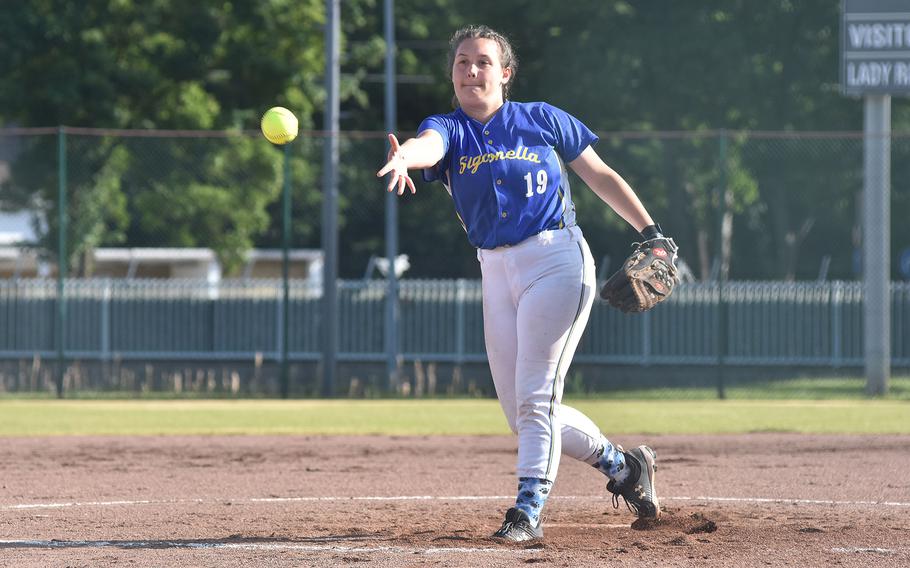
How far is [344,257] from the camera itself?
3466cm

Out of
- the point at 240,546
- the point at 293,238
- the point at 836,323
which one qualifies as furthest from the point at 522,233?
the point at 293,238

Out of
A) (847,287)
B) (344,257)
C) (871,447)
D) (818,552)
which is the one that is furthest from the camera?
(344,257)

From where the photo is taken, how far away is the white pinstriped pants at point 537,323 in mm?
5363

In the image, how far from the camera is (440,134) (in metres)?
5.30

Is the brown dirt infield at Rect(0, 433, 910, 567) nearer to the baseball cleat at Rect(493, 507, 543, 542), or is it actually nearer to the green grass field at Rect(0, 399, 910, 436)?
the baseball cleat at Rect(493, 507, 543, 542)

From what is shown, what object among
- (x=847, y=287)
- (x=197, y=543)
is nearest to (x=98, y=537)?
(x=197, y=543)

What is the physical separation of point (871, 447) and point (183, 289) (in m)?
13.1

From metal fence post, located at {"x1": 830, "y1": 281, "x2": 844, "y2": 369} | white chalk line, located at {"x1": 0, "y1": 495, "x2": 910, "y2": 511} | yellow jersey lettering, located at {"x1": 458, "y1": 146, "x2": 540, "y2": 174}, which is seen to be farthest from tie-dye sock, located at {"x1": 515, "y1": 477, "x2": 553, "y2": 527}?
metal fence post, located at {"x1": 830, "y1": 281, "x2": 844, "y2": 369}

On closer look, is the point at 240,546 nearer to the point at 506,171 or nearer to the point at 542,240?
the point at 542,240

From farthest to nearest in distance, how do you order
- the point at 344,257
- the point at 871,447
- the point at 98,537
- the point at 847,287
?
the point at 344,257 < the point at 847,287 < the point at 871,447 < the point at 98,537

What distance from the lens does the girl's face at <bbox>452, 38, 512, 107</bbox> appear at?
5379 mm

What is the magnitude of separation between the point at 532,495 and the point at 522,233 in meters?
1.04

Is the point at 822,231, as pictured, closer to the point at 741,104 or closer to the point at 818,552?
the point at 741,104

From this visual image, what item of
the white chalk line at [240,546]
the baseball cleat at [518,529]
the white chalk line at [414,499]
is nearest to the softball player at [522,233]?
the baseball cleat at [518,529]
